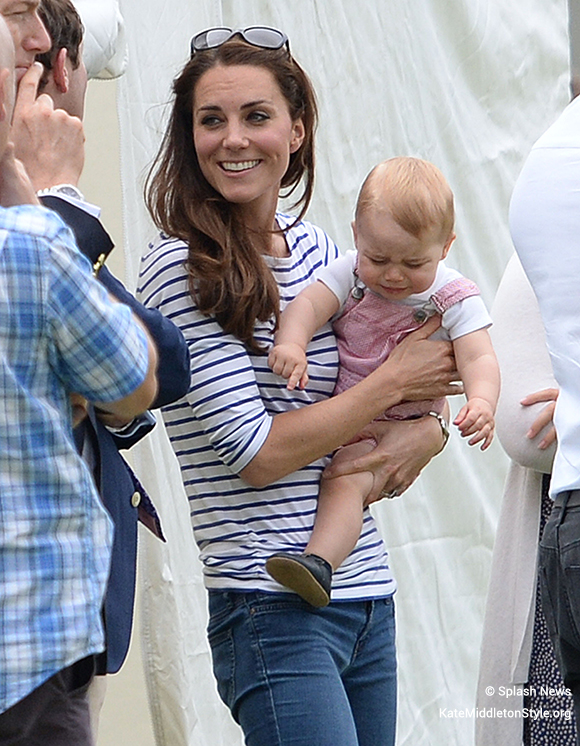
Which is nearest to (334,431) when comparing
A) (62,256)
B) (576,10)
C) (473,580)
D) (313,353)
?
(313,353)

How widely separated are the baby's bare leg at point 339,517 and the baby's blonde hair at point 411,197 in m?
0.39

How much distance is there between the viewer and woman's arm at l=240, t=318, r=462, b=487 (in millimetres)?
1726

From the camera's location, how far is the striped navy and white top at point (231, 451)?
67.5 inches

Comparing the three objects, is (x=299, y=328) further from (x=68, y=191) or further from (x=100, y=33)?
(x=100, y=33)

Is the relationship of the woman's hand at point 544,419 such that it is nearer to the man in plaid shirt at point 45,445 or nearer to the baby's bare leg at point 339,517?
the baby's bare leg at point 339,517

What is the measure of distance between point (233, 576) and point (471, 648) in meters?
1.62

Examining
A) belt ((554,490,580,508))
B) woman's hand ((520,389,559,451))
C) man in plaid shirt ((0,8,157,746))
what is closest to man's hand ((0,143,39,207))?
man in plaid shirt ((0,8,157,746))

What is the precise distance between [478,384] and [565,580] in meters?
0.43

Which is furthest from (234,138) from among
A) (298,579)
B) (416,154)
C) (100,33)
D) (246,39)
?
(416,154)

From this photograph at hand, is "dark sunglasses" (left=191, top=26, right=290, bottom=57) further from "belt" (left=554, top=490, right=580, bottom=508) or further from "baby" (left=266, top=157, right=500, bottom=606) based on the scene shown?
"belt" (left=554, top=490, right=580, bottom=508)

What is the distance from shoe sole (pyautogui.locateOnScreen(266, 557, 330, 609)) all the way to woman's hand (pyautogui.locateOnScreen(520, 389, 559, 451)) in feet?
1.59

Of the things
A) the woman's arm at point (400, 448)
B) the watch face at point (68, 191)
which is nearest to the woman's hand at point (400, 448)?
the woman's arm at point (400, 448)

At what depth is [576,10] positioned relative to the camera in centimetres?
342

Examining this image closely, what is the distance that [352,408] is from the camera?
1.79 m
